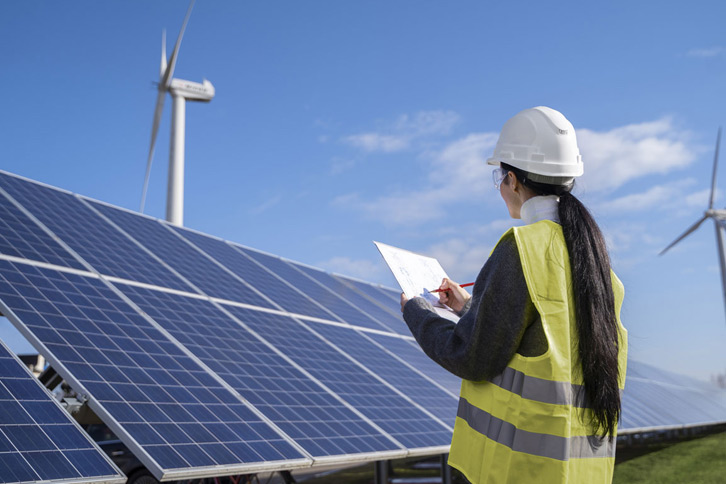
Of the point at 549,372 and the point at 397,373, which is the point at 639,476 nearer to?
the point at 397,373

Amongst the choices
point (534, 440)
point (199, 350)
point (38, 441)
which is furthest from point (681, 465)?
point (534, 440)

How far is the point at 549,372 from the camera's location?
2.91 meters

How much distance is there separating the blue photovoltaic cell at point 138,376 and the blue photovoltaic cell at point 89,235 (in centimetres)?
149

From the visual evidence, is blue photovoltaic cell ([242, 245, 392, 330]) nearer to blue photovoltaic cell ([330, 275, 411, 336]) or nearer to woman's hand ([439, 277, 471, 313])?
blue photovoltaic cell ([330, 275, 411, 336])

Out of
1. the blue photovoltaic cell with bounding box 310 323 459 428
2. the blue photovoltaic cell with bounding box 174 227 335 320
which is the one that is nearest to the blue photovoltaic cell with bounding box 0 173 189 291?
the blue photovoltaic cell with bounding box 174 227 335 320

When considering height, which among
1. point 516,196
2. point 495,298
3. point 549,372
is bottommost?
point 549,372

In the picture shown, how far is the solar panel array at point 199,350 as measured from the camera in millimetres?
7668

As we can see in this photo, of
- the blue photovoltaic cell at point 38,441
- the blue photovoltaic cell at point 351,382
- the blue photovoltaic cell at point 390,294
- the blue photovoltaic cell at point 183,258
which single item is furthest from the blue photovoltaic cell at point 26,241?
the blue photovoltaic cell at point 390,294

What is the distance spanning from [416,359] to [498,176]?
12.2m

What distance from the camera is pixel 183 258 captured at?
552 inches

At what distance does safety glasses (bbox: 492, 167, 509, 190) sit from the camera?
139 inches

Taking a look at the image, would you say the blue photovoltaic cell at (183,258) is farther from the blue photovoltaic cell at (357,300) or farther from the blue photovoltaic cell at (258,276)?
the blue photovoltaic cell at (357,300)

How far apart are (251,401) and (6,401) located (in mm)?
3167

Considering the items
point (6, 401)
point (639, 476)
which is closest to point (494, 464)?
point (6, 401)
